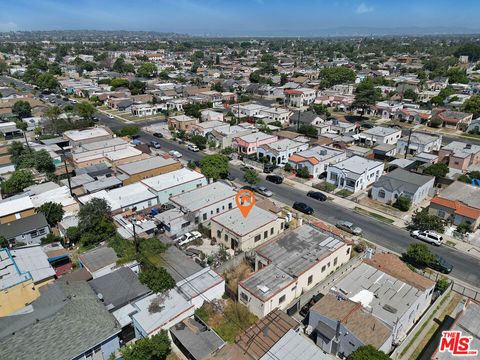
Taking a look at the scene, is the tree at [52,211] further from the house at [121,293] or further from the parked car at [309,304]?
the parked car at [309,304]

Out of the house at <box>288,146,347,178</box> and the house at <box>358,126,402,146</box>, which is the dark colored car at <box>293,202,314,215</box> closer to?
the house at <box>288,146,347,178</box>

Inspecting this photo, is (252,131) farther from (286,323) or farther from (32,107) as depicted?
(32,107)

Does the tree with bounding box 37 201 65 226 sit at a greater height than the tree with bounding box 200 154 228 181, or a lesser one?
lesser

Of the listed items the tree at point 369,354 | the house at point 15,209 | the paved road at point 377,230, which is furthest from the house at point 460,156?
the house at point 15,209

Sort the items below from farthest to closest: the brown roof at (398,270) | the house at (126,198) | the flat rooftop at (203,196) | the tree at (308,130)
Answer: the tree at (308,130)
the house at (126,198)
the flat rooftop at (203,196)
the brown roof at (398,270)

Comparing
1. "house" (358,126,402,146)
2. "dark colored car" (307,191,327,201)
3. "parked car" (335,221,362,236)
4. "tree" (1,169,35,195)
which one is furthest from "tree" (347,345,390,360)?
"house" (358,126,402,146)
